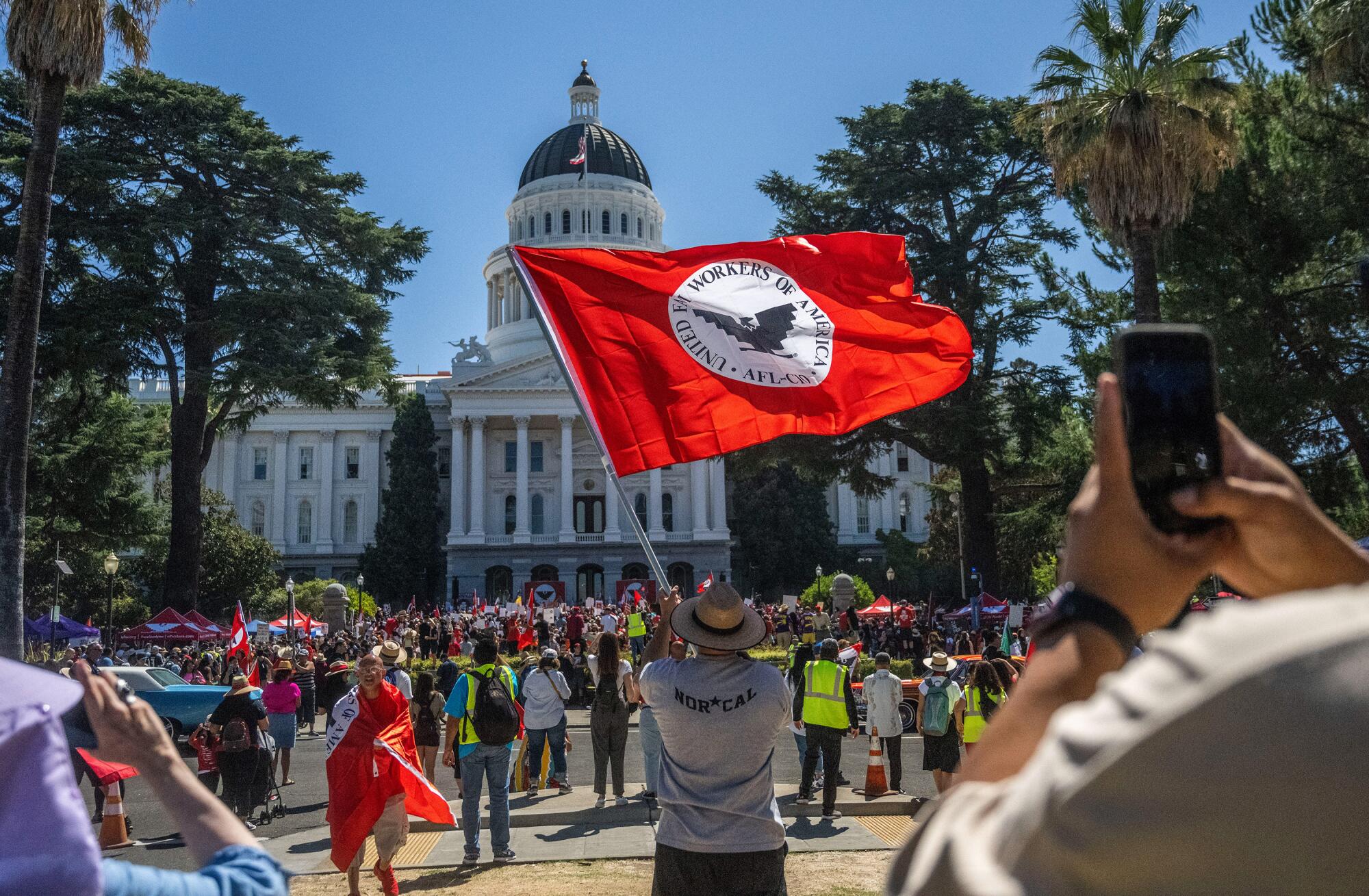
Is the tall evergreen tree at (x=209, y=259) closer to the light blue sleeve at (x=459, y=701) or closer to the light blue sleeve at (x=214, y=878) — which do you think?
the light blue sleeve at (x=459, y=701)

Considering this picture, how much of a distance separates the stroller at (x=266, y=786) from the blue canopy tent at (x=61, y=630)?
906 inches

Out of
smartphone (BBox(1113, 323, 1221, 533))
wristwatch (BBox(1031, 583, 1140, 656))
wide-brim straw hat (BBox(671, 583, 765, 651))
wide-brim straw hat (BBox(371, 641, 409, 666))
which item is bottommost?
wide-brim straw hat (BBox(371, 641, 409, 666))

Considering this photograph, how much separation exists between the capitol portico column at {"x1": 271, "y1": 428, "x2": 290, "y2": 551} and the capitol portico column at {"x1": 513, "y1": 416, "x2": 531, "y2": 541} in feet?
52.7

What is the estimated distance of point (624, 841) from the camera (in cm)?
917

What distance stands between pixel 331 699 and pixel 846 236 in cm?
1495

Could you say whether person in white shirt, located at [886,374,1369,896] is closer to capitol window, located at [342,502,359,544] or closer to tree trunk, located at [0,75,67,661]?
tree trunk, located at [0,75,67,661]

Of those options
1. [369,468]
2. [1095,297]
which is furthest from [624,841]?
[369,468]

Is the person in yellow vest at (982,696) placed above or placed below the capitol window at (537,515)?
below

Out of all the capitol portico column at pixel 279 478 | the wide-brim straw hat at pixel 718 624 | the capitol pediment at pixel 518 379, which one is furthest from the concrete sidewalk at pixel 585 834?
the capitol portico column at pixel 279 478

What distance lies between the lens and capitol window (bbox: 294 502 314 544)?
72812 millimetres

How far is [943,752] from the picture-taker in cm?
1084

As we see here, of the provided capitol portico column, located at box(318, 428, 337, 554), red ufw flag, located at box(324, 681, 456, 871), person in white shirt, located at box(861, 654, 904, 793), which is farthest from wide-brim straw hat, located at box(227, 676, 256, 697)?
capitol portico column, located at box(318, 428, 337, 554)

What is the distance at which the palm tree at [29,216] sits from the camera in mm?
13234

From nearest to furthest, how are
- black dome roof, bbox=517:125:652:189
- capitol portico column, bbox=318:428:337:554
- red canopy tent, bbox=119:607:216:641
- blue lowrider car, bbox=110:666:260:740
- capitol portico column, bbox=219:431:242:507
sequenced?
blue lowrider car, bbox=110:666:260:740 → red canopy tent, bbox=119:607:216:641 → capitol portico column, bbox=318:428:337:554 → capitol portico column, bbox=219:431:242:507 → black dome roof, bbox=517:125:652:189
